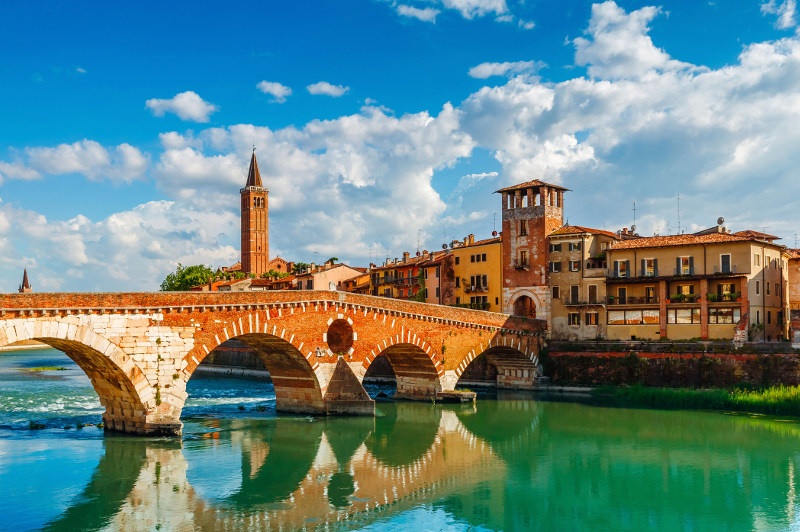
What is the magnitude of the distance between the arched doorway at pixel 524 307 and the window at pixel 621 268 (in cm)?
Result: 758

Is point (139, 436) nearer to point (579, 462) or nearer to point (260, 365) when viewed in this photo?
point (579, 462)

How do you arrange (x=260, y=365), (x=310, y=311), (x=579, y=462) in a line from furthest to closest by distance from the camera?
(x=260, y=365), (x=310, y=311), (x=579, y=462)

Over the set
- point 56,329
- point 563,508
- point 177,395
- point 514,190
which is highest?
point 514,190

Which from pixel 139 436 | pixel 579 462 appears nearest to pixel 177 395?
pixel 139 436

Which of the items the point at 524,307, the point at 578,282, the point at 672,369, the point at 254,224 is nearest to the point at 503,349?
the point at 578,282

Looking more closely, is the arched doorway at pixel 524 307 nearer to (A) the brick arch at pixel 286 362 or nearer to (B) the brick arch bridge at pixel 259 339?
(B) the brick arch bridge at pixel 259 339

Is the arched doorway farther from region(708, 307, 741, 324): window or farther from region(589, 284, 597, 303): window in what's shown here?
region(708, 307, 741, 324): window

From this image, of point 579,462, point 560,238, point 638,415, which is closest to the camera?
point 579,462

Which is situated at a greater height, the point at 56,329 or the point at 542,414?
the point at 56,329

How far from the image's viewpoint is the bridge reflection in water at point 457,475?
21000mm

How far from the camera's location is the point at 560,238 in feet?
173

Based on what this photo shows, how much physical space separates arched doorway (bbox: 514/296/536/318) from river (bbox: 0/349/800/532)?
16.2 meters

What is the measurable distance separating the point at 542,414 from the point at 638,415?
4903 mm

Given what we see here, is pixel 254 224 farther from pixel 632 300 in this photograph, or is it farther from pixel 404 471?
pixel 404 471
